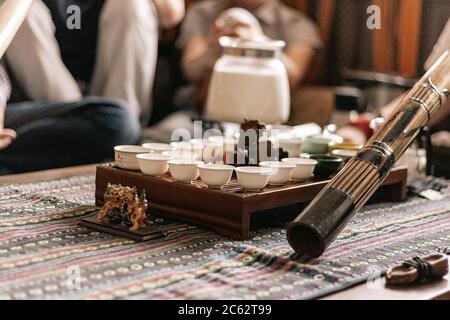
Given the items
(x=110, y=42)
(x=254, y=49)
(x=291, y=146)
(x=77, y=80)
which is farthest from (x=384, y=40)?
(x=291, y=146)

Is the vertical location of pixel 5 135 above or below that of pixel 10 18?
below

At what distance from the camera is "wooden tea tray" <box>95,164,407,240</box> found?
1467mm

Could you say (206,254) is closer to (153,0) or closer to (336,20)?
(153,0)

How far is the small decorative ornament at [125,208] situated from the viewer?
1456 mm

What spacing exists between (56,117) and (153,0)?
879 mm

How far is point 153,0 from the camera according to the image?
3139 millimetres

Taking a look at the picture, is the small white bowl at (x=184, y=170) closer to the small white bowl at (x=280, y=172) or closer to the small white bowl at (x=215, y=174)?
the small white bowl at (x=215, y=174)

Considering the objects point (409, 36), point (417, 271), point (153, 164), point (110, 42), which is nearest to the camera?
point (417, 271)

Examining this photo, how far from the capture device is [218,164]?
1.58m

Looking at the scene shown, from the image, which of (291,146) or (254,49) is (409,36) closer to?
(254,49)

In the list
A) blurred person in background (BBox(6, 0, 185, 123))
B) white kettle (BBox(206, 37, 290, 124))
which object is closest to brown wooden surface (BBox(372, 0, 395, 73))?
blurred person in background (BBox(6, 0, 185, 123))

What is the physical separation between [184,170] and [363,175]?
0.38 metres

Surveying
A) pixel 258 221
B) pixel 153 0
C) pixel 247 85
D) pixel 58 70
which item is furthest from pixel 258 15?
pixel 258 221

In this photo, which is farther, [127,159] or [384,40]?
[384,40]
